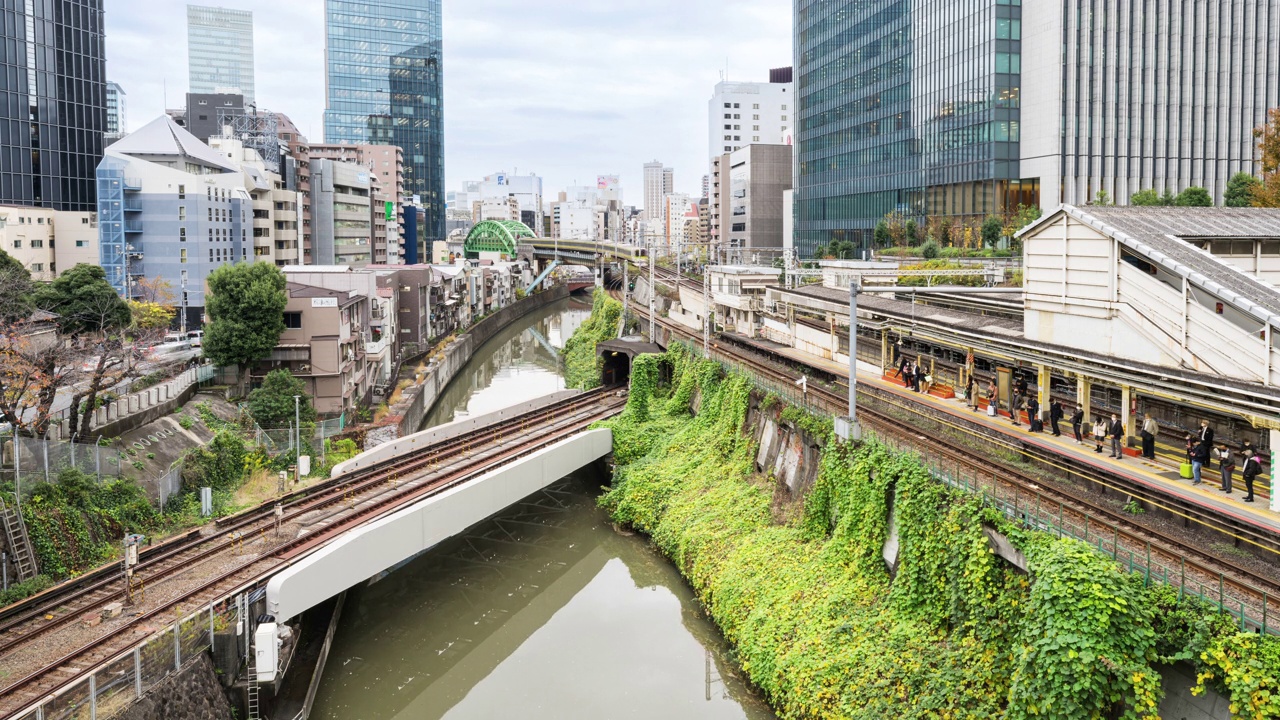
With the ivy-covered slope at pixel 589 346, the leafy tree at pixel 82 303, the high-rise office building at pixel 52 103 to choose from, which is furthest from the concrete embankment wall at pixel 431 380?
the high-rise office building at pixel 52 103

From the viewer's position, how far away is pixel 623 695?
1970 centimetres

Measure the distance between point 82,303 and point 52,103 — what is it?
38540 mm

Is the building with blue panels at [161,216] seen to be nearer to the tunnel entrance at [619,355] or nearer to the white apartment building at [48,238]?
the white apartment building at [48,238]

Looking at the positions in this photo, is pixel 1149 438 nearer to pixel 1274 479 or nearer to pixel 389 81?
pixel 1274 479

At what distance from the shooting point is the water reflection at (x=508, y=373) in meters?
53.7

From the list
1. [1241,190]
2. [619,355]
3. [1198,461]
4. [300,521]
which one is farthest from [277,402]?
[1241,190]

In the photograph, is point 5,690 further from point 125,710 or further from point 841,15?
point 841,15

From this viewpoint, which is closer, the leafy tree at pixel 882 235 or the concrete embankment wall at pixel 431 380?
the concrete embankment wall at pixel 431 380

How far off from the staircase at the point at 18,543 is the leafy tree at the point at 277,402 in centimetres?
1314

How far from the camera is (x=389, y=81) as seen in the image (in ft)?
498

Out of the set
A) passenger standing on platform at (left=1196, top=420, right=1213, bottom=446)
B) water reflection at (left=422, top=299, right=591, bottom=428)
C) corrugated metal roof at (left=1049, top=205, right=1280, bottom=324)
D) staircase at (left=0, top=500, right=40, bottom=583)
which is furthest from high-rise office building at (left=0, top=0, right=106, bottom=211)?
passenger standing on platform at (left=1196, top=420, right=1213, bottom=446)

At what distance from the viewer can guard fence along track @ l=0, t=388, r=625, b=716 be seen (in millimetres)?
16422

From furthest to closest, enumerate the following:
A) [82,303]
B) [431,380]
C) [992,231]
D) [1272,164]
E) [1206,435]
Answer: [992,231] < [431,380] < [1272,164] < [82,303] < [1206,435]

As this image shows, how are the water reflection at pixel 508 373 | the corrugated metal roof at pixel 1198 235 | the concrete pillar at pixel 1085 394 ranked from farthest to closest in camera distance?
the water reflection at pixel 508 373 < the concrete pillar at pixel 1085 394 < the corrugated metal roof at pixel 1198 235
